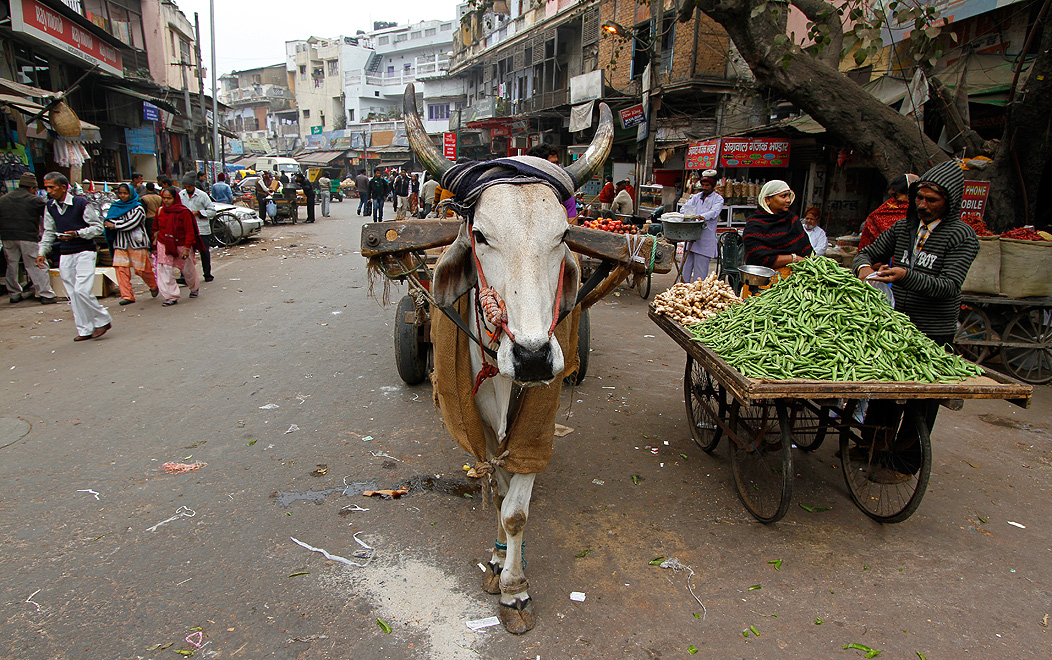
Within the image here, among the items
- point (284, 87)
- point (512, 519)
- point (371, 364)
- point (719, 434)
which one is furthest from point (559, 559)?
point (284, 87)

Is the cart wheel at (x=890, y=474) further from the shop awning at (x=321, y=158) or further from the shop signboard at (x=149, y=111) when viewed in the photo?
the shop awning at (x=321, y=158)

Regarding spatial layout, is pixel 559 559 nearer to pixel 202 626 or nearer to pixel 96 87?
pixel 202 626

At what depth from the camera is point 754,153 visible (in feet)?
39.8

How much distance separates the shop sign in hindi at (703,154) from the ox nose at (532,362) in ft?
38.8

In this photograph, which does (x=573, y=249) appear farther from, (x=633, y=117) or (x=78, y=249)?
(x=633, y=117)

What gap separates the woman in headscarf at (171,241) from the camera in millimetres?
9023

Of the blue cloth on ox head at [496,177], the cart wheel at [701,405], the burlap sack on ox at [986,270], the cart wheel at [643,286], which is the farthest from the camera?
the cart wheel at [643,286]

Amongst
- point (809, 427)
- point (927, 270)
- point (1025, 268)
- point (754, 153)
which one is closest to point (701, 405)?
point (809, 427)

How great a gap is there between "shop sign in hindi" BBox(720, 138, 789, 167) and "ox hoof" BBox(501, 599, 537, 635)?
11.3 metres

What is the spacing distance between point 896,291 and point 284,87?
79.7 metres

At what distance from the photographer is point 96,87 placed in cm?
1802

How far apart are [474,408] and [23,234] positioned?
9493 mm

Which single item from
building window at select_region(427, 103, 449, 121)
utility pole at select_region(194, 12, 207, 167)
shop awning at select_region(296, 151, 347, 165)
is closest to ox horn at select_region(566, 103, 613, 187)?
utility pole at select_region(194, 12, 207, 167)

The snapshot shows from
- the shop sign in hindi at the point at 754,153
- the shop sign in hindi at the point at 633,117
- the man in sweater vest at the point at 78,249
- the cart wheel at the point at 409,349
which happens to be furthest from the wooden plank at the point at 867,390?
the shop sign in hindi at the point at 633,117
